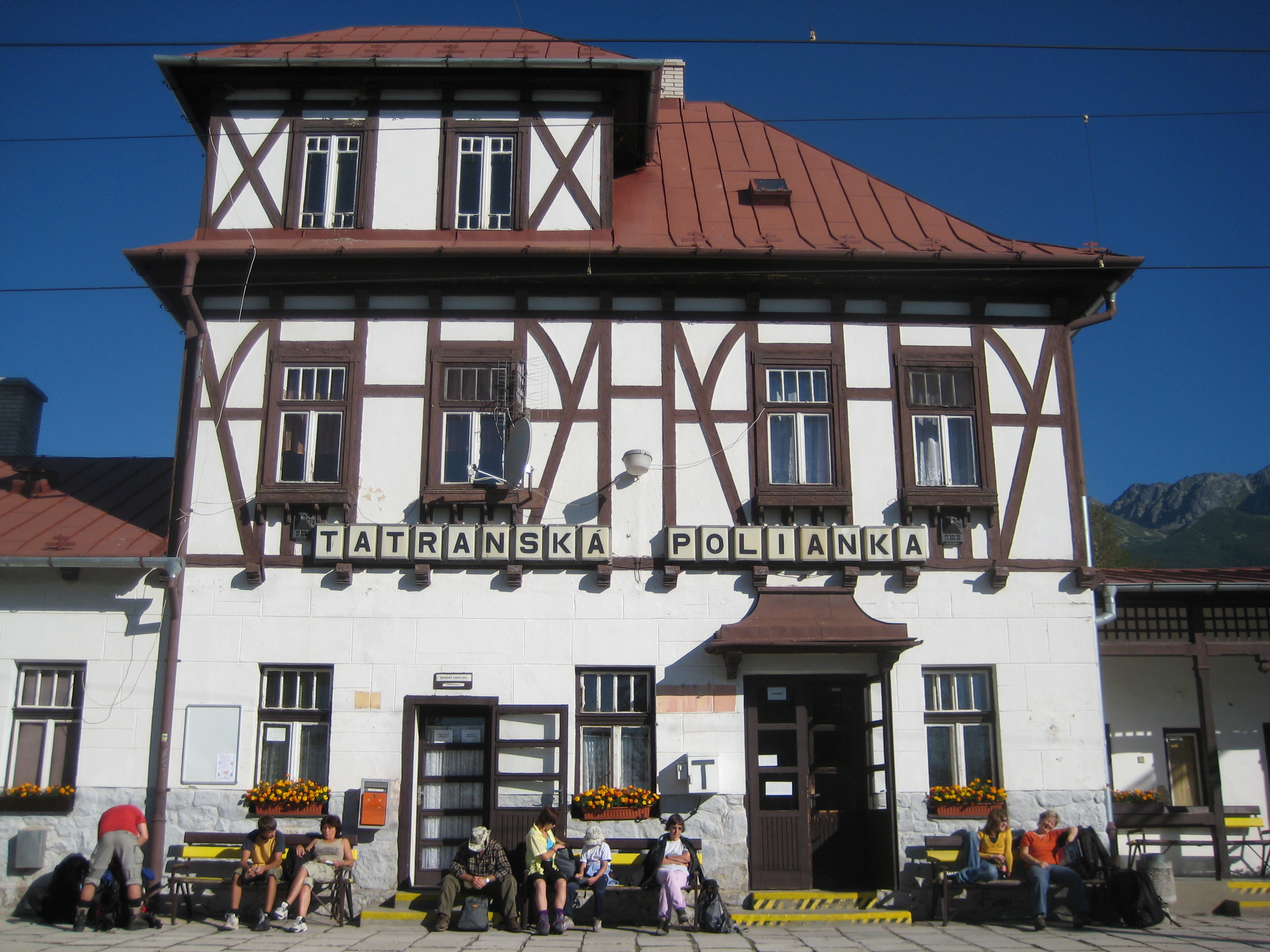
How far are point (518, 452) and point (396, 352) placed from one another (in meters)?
2.36

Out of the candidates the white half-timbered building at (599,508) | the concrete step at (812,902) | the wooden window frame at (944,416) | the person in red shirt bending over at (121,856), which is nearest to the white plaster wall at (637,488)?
the white half-timbered building at (599,508)

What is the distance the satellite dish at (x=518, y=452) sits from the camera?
42.6 ft

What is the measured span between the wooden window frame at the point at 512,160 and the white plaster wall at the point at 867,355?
475 centimetres

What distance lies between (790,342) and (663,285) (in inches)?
72.5

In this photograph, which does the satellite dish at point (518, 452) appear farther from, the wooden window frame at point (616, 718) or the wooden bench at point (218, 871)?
the wooden bench at point (218, 871)

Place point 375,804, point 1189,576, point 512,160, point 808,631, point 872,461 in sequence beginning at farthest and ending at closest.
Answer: point 1189,576
point 512,160
point 872,461
point 808,631
point 375,804

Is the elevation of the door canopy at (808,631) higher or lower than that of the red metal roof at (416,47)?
lower

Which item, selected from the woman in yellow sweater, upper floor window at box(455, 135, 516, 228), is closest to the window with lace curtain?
the woman in yellow sweater

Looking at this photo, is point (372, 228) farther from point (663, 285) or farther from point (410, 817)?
point (410, 817)

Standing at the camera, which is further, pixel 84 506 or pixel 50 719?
pixel 84 506

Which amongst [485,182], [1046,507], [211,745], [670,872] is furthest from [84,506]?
[1046,507]

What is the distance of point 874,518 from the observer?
1359 centimetres

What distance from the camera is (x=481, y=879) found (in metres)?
11.4

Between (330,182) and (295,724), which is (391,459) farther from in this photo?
(330,182)
